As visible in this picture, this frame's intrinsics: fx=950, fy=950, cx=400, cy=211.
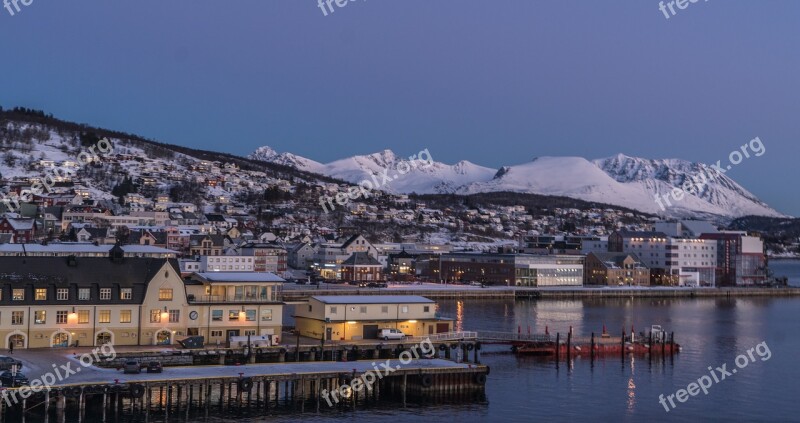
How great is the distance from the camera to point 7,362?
103 ft

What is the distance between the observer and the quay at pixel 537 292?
285 ft

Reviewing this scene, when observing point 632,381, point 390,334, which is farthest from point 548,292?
point 390,334

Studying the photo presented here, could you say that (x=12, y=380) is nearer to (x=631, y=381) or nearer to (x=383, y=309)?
(x=383, y=309)

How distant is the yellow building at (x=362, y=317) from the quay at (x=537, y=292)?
3411cm

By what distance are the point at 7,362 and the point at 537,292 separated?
72278 mm

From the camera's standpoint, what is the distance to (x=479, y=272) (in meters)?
111

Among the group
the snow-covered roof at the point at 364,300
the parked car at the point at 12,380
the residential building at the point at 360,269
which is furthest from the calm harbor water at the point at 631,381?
the residential building at the point at 360,269

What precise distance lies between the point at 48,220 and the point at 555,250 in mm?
68457

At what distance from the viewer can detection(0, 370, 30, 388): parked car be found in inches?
1149

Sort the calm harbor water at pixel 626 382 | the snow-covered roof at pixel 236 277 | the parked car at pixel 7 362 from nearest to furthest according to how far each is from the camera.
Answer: the parked car at pixel 7 362, the calm harbor water at pixel 626 382, the snow-covered roof at pixel 236 277

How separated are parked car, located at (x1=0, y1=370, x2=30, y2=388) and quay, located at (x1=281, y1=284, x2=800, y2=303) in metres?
47.5

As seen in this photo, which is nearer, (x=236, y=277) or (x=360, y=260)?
(x=236, y=277)

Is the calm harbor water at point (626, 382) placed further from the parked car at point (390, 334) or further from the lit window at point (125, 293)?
the lit window at point (125, 293)

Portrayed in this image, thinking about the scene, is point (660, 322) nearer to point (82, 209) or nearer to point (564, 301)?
point (564, 301)
